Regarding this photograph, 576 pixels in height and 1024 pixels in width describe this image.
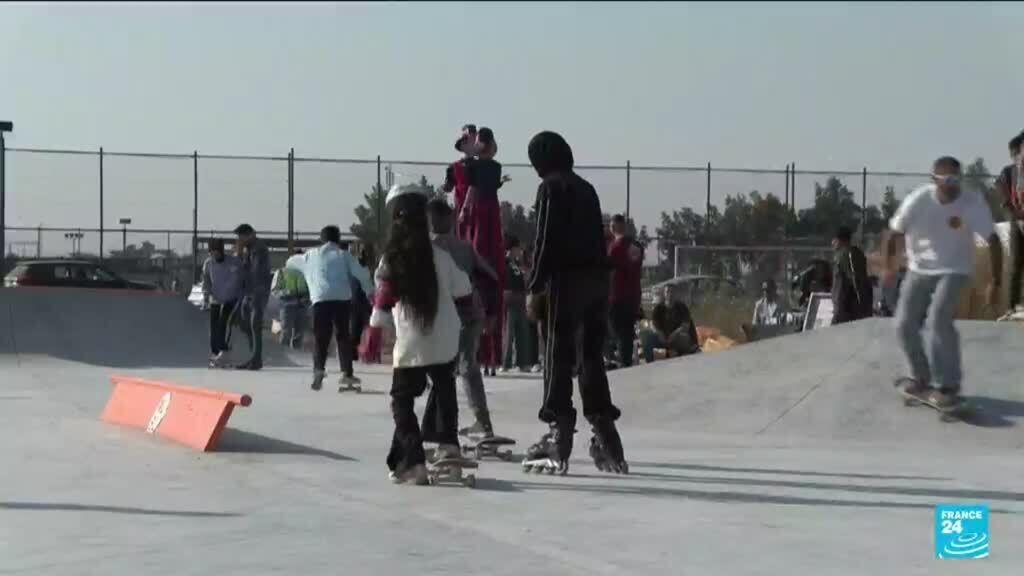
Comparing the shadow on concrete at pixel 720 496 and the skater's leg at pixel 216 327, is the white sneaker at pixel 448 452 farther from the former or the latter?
the skater's leg at pixel 216 327

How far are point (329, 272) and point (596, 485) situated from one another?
6.34m

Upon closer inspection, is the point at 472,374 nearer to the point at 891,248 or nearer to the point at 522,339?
the point at 891,248

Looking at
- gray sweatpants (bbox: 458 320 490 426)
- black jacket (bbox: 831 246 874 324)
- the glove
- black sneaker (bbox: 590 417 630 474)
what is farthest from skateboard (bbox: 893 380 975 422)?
black jacket (bbox: 831 246 874 324)

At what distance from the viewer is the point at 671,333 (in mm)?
17281

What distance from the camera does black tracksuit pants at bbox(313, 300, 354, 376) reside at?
1412 cm

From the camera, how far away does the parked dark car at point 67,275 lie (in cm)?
3008

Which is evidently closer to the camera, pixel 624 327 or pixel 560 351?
pixel 560 351

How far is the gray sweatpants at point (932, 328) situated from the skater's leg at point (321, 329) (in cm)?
590

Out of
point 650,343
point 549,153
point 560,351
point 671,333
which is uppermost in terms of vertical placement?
point 549,153

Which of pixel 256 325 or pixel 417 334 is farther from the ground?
pixel 417 334

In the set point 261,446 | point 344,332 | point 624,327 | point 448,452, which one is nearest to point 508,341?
point 624,327

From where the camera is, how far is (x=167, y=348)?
20281 mm

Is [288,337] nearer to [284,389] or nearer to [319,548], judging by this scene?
[284,389]

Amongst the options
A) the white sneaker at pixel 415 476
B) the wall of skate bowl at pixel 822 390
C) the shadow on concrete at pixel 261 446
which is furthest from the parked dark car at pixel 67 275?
the white sneaker at pixel 415 476
